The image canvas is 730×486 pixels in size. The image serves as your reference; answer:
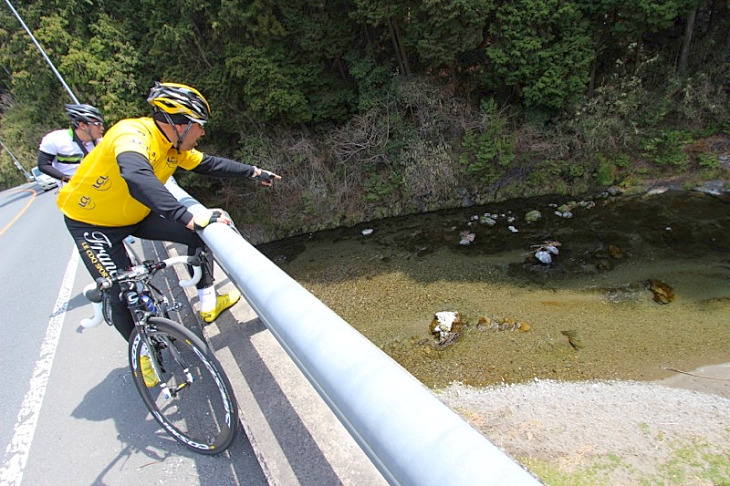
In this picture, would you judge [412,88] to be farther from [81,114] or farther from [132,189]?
[132,189]

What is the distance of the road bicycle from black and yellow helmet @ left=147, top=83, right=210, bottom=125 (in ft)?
3.18

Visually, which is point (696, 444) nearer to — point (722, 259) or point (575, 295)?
point (575, 295)

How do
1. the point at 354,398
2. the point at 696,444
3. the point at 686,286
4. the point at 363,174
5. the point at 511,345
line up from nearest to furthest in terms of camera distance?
1. the point at 354,398
2. the point at 696,444
3. the point at 511,345
4. the point at 686,286
5. the point at 363,174

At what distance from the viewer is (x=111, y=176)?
231 centimetres

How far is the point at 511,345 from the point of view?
578 centimetres

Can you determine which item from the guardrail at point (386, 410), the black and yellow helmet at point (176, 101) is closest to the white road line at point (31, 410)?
the guardrail at point (386, 410)

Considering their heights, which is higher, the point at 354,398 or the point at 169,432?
the point at 354,398

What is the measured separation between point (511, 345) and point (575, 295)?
6.65 feet

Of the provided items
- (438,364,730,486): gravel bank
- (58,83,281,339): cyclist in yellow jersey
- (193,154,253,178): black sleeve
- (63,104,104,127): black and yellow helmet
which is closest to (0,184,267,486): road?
(58,83,281,339): cyclist in yellow jersey

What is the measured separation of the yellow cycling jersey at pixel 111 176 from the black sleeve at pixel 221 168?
418 millimetres

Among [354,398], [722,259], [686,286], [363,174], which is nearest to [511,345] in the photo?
[686,286]

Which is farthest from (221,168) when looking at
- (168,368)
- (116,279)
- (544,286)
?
(544,286)

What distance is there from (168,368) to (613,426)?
15.3 ft

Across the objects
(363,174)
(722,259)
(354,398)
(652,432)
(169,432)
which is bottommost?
(722,259)
